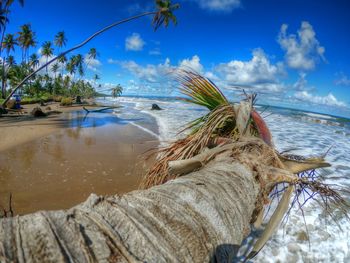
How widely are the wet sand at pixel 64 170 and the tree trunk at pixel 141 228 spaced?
1986 mm

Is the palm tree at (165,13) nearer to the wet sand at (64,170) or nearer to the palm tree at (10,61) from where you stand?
the wet sand at (64,170)

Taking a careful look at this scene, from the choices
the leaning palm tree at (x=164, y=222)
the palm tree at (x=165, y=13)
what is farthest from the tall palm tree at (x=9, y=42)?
the leaning palm tree at (x=164, y=222)

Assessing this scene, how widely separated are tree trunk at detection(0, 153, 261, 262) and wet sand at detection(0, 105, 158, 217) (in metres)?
1.99

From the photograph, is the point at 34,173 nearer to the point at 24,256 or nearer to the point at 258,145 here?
the point at 258,145

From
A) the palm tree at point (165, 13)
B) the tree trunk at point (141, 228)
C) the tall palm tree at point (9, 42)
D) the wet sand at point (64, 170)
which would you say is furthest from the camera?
the tall palm tree at point (9, 42)

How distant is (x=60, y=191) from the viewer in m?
5.83

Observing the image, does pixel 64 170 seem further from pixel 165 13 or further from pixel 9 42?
pixel 9 42

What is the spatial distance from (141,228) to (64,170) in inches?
278

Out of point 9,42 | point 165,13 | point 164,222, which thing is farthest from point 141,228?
point 9,42

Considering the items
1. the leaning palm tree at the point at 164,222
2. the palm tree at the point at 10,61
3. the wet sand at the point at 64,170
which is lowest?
the wet sand at the point at 64,170

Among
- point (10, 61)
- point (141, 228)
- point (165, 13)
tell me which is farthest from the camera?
point (10, 61)

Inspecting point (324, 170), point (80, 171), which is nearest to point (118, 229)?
point (80, 171)

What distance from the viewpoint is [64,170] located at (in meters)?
7.26

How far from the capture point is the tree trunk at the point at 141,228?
2.51 feet
